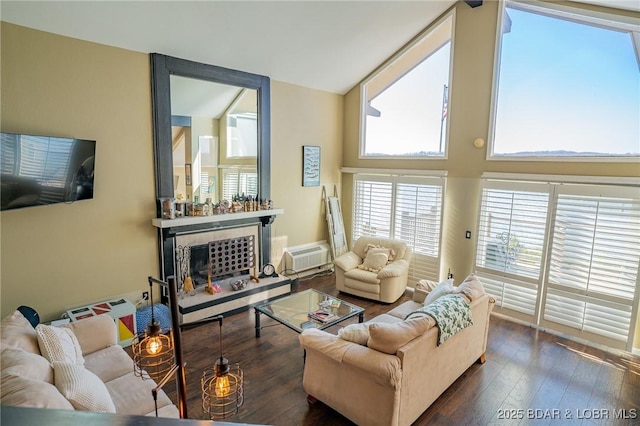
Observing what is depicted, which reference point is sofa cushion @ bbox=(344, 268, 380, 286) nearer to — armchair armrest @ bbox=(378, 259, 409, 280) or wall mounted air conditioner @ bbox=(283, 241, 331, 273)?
armchair armrest @ bbox=(378, 259, 409, 280)

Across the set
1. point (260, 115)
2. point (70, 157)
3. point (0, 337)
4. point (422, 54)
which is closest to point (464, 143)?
point (422, 54)

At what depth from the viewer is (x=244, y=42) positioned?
4555mm

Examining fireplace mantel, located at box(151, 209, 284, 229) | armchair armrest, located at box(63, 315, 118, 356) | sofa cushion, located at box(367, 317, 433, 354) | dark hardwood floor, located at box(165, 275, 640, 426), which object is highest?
fireplace mantel, located at box(151, 209, 284, 229)

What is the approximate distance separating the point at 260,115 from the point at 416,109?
8.52 feet

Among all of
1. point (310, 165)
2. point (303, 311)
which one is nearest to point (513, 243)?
point (303, 311)

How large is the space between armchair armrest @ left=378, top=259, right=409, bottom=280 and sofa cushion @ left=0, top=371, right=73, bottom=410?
4000 mm

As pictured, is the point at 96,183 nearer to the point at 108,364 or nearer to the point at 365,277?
the point at 108,364

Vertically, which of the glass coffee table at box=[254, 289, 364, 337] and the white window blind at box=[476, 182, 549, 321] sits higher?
the white window blind at box=[476, 182, 549, 321]

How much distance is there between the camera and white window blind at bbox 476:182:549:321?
4.54m

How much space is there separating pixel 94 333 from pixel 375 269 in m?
3.72

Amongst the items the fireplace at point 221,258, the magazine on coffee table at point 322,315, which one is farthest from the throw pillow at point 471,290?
the fireplace at point 221,258

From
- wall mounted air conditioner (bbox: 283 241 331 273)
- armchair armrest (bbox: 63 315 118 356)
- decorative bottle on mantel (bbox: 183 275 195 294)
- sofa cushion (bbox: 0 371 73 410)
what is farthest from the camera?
wall mounted air conditioner (bbox: 283 241 331 273)

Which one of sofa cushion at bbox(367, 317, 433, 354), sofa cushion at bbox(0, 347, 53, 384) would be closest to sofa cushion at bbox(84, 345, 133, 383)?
sofa cushion at bbox(0, 347, 53, 384)

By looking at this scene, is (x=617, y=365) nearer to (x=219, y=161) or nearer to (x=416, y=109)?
(x=416, y=109)
